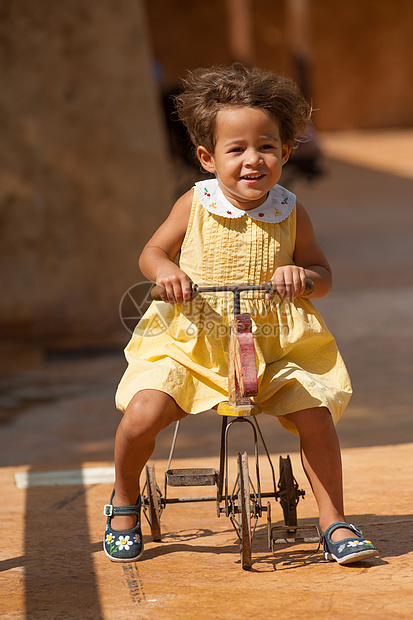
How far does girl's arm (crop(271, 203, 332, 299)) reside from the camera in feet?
7.98

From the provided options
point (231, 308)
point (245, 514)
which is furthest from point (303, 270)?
point (245, 514)

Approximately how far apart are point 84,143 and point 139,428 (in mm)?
5526

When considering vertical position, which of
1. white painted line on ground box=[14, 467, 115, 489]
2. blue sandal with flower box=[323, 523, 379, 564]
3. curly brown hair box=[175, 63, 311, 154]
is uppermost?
curly brown hair box=[175, 63, 311, 154]

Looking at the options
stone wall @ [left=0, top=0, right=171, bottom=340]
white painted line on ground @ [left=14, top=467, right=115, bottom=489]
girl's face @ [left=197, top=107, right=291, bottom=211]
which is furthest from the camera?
stone wall @ [left=0, top=0, right=171, bottom=340]

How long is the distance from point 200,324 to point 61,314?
557 centimetres

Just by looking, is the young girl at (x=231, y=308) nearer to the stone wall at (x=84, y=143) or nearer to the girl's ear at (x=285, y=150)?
the girl's ear at (x=285, y=150)

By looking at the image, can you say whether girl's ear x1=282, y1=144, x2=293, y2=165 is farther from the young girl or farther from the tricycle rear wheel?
the tricycle rear wheel

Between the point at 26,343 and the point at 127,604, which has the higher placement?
the point at 127,604

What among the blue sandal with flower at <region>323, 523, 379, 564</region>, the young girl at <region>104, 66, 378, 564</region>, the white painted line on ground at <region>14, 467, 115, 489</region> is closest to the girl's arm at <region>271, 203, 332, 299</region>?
the young girl at <region>104, 66, 378, 564</region>

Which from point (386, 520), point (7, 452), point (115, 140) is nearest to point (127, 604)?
point (386, 520)

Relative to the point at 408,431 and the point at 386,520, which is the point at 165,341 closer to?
the point at 386,520

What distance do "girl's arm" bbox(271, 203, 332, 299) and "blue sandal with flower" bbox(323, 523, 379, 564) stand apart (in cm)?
67

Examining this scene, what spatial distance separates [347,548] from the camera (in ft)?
8.04

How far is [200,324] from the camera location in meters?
2.60
